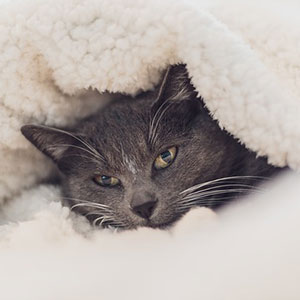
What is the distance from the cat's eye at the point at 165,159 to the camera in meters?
1.17

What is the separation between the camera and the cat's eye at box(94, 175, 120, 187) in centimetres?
121

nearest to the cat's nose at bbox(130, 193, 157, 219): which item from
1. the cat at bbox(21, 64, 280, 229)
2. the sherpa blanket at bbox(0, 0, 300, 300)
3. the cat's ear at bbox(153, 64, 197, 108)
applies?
the cat at bbox(21, 64, 280, 229)

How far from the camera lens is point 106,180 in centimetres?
122

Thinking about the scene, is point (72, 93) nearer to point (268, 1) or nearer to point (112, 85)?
point (112, 85)

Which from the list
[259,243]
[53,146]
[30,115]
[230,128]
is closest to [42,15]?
[30,115]

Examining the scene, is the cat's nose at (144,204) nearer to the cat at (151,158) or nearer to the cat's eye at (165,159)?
the cat at (151,158)

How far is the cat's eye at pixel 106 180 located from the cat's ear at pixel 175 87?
0.22 m

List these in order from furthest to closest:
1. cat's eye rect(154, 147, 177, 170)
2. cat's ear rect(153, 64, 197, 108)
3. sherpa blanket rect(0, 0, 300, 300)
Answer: cat's eye rect(154, 147, 177, 170)
cat's ear rect(153, 64, 197, 108)
sherpa blanket rect(0, 0, 300, 300)

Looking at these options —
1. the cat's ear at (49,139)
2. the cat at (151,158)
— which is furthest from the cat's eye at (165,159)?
the cat's ear at (49,139)

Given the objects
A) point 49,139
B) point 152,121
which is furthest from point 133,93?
point 49,139

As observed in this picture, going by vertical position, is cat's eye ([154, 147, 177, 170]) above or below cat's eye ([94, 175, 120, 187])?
above

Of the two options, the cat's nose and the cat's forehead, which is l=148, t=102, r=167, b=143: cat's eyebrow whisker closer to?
the cat's forehead

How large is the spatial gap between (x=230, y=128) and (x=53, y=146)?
0.46m

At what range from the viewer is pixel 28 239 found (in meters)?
0.90
